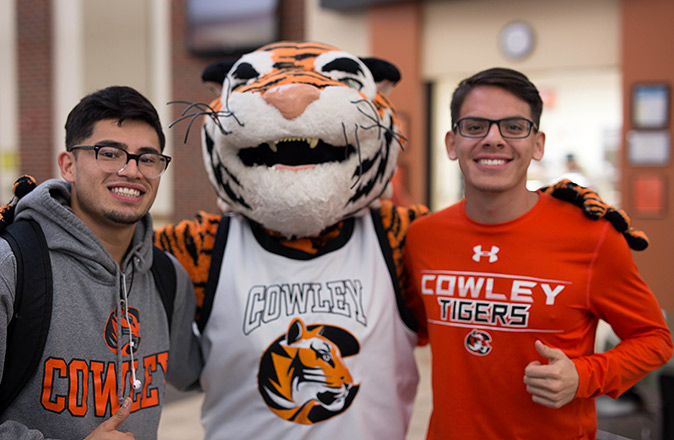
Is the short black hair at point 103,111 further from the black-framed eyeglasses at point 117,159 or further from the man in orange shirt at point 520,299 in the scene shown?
the man in orange shirt at point 520,299

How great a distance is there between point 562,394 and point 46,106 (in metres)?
9.25

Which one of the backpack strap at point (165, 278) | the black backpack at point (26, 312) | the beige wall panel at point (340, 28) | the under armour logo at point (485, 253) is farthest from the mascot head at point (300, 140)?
the beige wall panel at point (340, 28)

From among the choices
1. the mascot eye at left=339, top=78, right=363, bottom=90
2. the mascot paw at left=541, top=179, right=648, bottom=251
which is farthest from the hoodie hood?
the mascot paw at left=541, top=179, right=648, bottom=251

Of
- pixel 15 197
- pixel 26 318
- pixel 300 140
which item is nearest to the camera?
pixel 26 318

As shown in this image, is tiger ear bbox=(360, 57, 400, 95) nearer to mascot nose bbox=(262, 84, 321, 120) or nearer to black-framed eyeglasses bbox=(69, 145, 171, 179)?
mascot nose bbox=(262, 84, 321, 120)

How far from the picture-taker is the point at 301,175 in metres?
2.03

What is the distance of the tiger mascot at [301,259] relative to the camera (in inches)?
80.4

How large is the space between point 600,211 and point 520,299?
340 millimetres

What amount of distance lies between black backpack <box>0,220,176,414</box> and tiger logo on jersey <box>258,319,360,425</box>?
0.73 meters

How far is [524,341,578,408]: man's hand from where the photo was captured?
5.78 feet

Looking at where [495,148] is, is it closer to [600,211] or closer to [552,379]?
[600,211]

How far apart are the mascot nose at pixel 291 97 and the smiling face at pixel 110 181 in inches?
16.1

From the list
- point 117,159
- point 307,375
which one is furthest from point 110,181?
point 307,375

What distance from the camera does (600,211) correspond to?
6.24 ft
